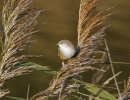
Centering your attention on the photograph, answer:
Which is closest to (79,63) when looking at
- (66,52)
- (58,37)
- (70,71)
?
(70,71)

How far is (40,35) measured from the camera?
15.0 meters

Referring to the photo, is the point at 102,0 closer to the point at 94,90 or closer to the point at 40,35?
the point at 40,35

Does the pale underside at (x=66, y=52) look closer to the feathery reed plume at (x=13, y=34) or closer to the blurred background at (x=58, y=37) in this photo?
the feathery reed plume at (x=13, y=34)

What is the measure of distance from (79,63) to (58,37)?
479 inches

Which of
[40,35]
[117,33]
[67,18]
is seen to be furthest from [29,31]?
[67,18]

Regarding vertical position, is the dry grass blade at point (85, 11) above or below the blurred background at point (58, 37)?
below

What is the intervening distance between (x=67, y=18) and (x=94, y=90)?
15792 mm

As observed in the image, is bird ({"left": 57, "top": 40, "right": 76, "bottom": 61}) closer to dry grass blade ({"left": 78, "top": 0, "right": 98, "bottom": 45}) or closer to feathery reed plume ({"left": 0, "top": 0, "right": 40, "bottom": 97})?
dry grass blade ({"left": 78, "top": 0, "right": 98, "bottom": 45})

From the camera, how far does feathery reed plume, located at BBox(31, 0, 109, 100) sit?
8.46 ft

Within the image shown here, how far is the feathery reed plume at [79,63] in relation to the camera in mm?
2580

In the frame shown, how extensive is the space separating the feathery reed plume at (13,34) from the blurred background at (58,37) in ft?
19.3

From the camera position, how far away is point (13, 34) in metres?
2.64

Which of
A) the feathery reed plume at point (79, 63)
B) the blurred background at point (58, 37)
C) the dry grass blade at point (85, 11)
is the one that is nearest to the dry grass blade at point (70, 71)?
the feathery reed plume at point (79, 63)

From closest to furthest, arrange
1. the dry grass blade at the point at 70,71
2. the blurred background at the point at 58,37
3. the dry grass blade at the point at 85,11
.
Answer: the dry grass blade at the point at 70,71
the dry grass blade at the point at 85,11
the blurred background at the point at 58,37
